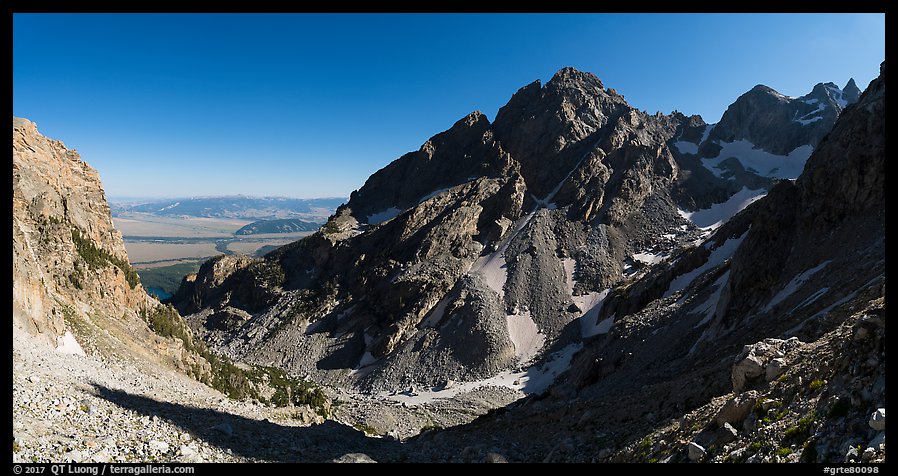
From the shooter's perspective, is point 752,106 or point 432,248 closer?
point 432,248

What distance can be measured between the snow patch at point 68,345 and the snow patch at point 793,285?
46687 millimetres

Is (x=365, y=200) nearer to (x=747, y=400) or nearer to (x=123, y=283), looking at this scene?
(x=123, y=283)

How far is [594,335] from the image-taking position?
6938 centimetres

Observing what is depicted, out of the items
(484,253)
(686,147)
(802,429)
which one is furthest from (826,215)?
(686,147)

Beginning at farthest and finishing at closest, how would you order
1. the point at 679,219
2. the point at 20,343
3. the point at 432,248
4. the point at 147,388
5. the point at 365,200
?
the point at 365,200, the point at 679,219, the point at 432,248, the point at 147,388, the point at 20,343

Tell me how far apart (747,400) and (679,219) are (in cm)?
10705

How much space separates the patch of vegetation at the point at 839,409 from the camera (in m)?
9.13

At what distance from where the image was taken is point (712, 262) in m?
60.2

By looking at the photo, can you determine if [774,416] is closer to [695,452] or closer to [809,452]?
[695,452]

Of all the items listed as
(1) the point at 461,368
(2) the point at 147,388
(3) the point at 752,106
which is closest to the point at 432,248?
(1) the point at 461,368

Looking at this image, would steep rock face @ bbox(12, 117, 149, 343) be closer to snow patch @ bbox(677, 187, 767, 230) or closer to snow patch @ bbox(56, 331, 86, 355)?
snow patch @ bbox(56, 331, 86, 355)

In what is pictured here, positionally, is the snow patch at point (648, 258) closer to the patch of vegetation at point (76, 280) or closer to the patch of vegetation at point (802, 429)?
the patch of vegetation at point (802, 429)

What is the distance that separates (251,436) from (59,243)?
27.8 m
